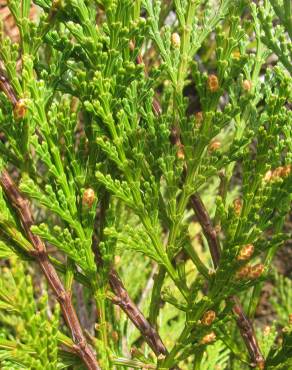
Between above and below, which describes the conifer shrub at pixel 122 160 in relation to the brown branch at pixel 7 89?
below

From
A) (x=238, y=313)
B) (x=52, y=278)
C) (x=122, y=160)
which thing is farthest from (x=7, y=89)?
(x=238, y=313)

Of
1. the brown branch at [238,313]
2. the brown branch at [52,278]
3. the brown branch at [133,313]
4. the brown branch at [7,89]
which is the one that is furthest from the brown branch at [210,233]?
the brown branch at [7,89]

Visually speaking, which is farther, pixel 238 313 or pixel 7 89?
pixel 238 313

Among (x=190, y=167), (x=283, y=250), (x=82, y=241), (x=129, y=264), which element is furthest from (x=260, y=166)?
(x=283, y=250)

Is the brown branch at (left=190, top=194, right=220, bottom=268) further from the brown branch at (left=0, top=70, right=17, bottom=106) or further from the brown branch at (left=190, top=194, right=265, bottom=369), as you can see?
the brown branch at (left=0, top=70, right=17, bottom=106)

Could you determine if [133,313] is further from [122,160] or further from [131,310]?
[122,160]

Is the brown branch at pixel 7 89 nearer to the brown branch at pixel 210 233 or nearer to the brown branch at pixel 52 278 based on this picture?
the brown branch at pixel 52 278

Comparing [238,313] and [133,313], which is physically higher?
[133,313]

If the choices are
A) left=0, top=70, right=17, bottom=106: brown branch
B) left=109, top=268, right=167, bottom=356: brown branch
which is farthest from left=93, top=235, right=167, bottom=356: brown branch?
left=0, top=70, right=17, bottom=106: brown branch
